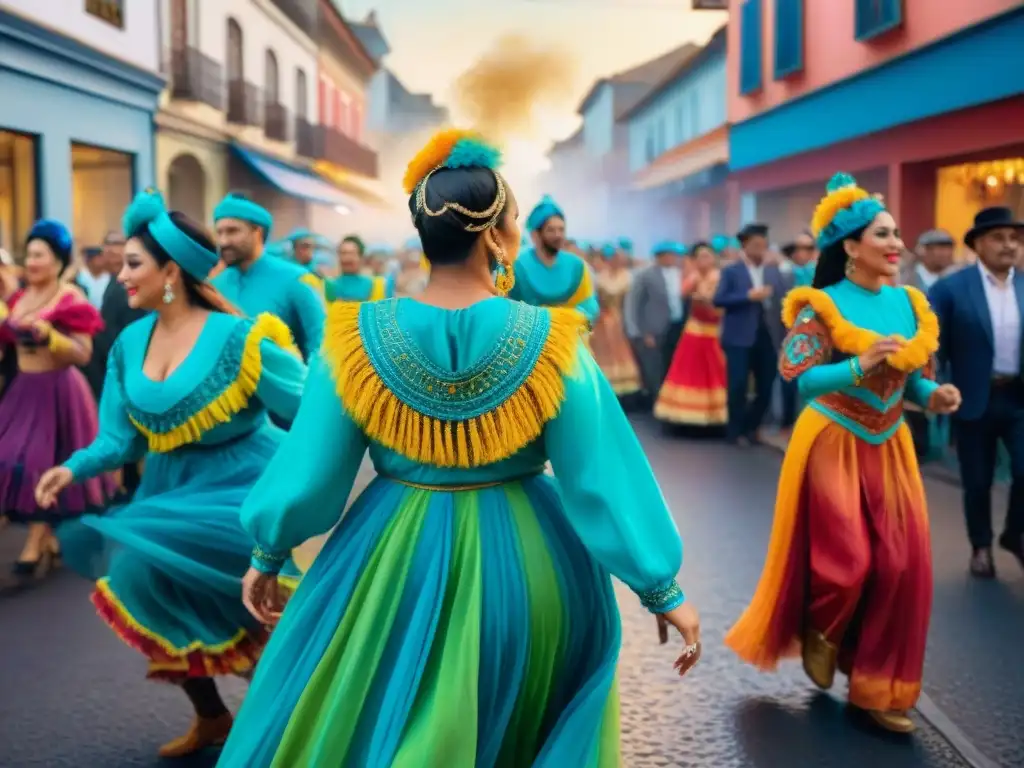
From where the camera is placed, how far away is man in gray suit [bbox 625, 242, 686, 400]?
1439 centimetres

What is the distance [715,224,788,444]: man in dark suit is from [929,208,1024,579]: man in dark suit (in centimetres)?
464

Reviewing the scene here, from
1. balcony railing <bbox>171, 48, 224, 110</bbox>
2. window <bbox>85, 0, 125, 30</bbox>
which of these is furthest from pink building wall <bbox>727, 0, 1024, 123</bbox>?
window <bbox>85, 0, 125, 30</bbox>

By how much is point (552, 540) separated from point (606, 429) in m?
0.29

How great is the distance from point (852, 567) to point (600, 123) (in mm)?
55521

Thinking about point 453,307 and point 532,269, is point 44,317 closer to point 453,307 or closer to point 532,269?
point 532,269

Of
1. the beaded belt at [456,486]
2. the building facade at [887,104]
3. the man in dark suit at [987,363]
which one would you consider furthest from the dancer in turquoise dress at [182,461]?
the building facade at [887,104]

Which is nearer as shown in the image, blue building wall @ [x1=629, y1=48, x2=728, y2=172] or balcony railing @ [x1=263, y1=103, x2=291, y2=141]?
balcony railing @ [x1=263, y1=103, x2=291, y2=141]

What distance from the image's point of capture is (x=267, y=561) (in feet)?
10.2

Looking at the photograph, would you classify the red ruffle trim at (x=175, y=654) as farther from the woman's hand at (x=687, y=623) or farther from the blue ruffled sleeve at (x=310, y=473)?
the woman's hand at (x=687, y=623)

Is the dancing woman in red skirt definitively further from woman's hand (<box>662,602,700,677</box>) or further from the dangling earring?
woman's hand (<box>662,602,700,677</box>)

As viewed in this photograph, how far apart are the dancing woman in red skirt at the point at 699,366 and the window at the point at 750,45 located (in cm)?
1029

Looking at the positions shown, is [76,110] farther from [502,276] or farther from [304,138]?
[502,276]

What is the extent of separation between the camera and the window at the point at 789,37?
1988 cm

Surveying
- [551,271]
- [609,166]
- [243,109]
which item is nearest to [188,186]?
[243,109]
